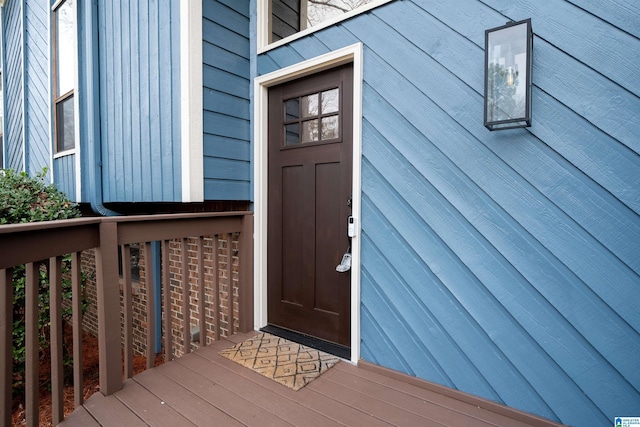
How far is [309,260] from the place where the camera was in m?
2.54

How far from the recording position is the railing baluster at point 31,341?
60.9 inches

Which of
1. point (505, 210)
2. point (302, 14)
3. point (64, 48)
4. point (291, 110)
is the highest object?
point (64, 48)

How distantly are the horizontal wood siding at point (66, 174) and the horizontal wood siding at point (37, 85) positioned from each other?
0.35 meters

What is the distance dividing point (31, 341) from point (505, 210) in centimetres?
237

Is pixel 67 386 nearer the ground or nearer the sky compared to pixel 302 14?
nearer the ground

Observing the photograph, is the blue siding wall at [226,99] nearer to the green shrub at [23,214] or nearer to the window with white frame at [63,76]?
the green shrub at [23,214]

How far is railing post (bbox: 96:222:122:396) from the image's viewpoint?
1.86 meters

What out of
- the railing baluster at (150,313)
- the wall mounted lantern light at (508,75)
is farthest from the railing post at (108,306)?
the wall mounted lantern light at (508,75)

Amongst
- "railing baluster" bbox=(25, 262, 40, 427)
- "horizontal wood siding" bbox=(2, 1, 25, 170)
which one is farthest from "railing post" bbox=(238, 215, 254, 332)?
"horizontal wood siding" bbox=(2, 1, 25, 170)

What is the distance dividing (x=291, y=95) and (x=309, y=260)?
1.29 m

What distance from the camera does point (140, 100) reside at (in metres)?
2.93

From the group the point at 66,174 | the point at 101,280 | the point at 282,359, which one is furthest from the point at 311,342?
the point at 66,174

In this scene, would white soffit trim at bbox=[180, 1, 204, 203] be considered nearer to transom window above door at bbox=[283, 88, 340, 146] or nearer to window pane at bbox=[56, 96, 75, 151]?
transom window above door at bbox=[283, 88, 340, 146]

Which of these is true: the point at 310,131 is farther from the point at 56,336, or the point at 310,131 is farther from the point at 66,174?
the point at 66,174
